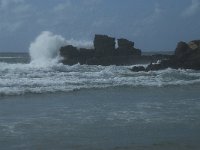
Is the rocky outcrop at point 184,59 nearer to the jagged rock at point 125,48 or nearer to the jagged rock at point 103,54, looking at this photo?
the jagged rock at point 103,54

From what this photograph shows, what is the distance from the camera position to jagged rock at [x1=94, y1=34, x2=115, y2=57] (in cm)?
4914

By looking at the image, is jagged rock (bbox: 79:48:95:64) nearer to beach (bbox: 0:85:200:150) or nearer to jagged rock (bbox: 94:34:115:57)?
jagged rock (bbox: 94:34:115:57)

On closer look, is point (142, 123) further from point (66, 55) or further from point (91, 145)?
point (66, 55)

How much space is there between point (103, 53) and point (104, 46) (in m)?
0.72

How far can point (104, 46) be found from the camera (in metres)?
49.2

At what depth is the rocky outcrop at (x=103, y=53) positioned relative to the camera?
4741 cm

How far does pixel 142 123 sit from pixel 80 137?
2120 mm

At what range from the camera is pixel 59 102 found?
51.6 ft

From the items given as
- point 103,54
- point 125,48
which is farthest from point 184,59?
point 103,54

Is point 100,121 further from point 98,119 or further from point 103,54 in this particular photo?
point 103,54

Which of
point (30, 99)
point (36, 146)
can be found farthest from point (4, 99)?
point (36, 146)

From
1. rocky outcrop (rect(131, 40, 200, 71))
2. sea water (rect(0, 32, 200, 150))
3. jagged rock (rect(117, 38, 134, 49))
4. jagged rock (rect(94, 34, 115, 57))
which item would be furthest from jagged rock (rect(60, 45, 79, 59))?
sea water (rect(0, 32, 200, 150))

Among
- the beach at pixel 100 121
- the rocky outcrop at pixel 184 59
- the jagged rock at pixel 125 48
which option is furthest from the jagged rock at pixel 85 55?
the beach at pixel 100 121

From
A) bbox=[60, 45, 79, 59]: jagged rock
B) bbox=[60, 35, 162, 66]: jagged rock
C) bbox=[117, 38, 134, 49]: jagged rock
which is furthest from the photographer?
bbox=[117, 38, 134, 49]: jagged rock
